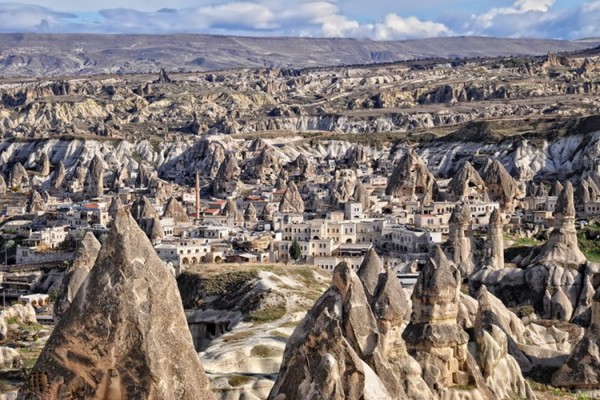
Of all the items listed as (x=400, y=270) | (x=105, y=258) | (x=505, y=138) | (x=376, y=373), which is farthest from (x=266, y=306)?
(x=505, y=138)

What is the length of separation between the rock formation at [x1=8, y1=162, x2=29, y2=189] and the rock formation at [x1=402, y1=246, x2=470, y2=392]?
10224 cm

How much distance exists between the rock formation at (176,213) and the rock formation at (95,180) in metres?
24.0

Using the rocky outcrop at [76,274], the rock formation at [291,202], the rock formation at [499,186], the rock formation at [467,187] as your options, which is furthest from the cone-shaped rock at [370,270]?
the rock formation at [499,186]

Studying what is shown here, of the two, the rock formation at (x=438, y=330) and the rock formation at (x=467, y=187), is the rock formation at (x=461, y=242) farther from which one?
the rock formation at (x=438, y=330)

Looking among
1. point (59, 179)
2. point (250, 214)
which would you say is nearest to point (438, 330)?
point (250, 214)

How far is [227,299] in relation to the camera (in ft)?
132

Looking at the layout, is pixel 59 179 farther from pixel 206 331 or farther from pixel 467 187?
pixel 206 331

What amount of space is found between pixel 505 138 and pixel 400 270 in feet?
216

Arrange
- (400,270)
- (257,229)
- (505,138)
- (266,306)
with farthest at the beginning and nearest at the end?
(505,138) → (257,229) → (400,270) → (266,306)

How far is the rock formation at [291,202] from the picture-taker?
259 feet

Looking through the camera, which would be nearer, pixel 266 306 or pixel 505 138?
pixel 266 306

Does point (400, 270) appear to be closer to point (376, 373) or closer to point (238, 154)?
point (376, 373)

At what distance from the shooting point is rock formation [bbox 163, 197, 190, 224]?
7512cm

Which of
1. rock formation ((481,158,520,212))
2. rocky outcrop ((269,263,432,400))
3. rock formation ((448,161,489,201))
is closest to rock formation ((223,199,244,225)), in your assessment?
rock formation ((448,161,489,201))
